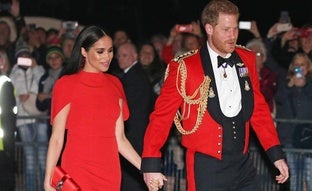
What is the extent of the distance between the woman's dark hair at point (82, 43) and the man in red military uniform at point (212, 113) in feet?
2.13

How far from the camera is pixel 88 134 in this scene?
6129 millimetres

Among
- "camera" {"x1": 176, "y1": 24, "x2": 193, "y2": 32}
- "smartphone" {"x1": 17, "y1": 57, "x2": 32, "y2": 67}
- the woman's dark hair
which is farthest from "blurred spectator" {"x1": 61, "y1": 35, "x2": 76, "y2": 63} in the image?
the woman's dark hair

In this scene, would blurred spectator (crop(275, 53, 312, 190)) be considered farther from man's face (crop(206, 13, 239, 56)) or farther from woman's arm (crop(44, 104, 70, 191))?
woman's arm (crop(44, 104, 70, 191))

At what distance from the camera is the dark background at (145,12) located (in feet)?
58.9

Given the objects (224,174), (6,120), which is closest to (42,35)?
(6,120)

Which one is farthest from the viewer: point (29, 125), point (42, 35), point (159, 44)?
point (42, 35)

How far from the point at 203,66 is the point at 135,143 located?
8.50 ft

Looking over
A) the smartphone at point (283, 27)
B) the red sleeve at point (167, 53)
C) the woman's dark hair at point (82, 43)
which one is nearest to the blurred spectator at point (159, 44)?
the red sleeve at point (167, 53)

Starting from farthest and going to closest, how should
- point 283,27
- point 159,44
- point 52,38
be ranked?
1. point 52,38
2. point 159,44
3. point 283,27

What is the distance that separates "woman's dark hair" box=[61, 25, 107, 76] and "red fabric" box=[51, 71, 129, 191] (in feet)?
0.42

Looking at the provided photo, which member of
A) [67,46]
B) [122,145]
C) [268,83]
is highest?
[67,46]

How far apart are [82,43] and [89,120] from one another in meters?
0.63

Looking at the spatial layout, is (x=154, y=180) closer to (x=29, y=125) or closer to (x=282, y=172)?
(x=282, y=172)

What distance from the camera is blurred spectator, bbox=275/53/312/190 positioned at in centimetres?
880
